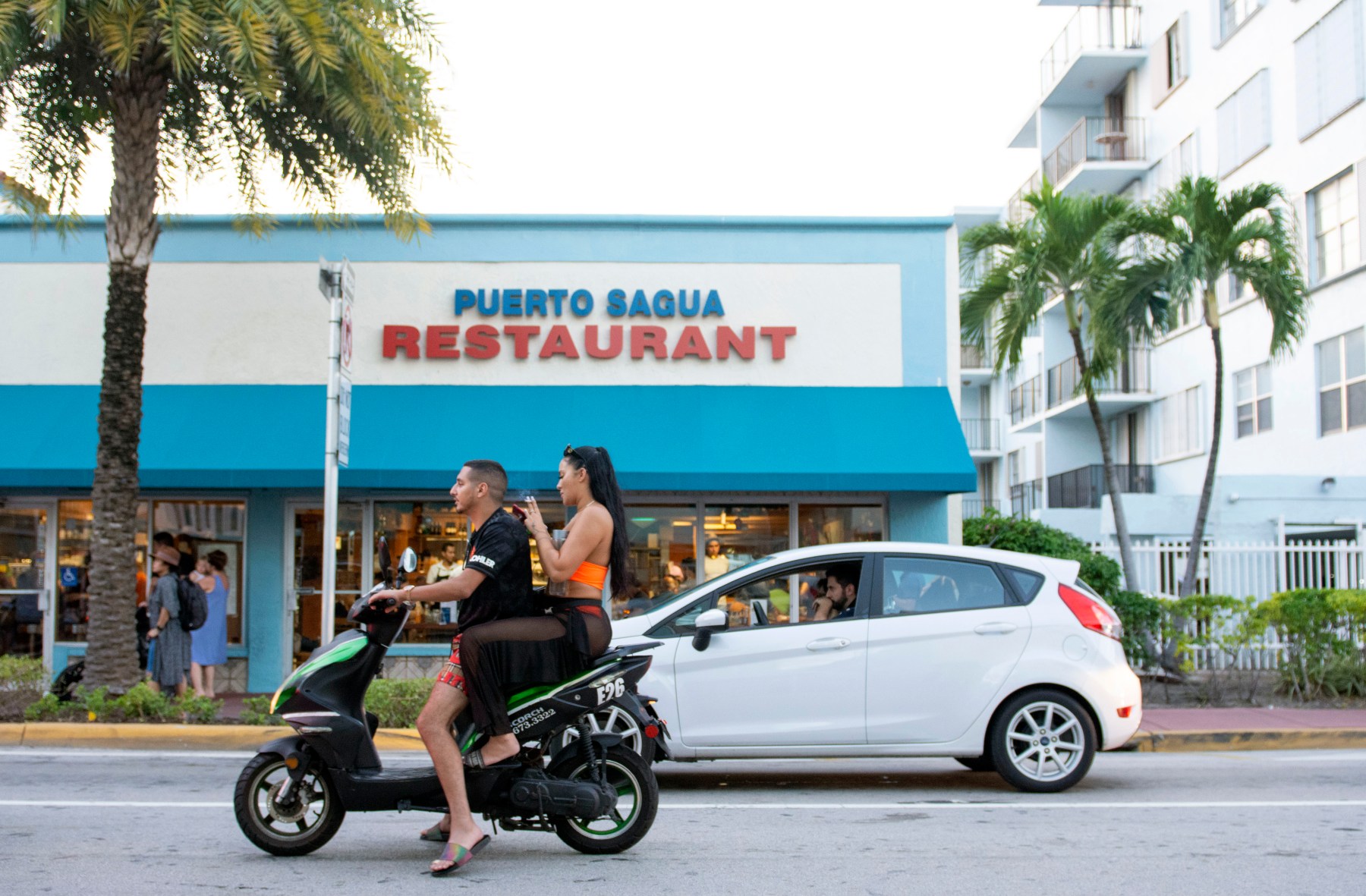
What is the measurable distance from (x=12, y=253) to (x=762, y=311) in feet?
30.3

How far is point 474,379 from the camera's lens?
1512 cm

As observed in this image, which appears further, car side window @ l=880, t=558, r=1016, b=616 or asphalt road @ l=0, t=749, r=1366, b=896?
car side window @ l=880, t=558, r=1016, b=616

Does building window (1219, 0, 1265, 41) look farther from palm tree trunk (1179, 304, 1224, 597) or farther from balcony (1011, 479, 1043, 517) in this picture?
balcony (1011, 479, 1043, 517)

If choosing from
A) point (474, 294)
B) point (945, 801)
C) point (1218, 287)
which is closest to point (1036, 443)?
point (1218, 287)

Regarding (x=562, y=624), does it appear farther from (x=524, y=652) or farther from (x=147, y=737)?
(x=147, y=737)

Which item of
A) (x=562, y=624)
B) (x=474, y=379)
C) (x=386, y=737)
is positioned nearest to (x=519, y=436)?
(x=474, y=379)

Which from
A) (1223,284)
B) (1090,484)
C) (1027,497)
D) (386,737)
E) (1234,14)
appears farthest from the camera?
(1027,497)

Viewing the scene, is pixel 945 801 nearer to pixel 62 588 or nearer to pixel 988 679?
pixel 988 679

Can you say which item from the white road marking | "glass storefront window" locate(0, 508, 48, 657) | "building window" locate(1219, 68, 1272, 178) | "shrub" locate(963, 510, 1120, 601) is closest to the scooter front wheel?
the white road marking

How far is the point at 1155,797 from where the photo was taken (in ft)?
25.4

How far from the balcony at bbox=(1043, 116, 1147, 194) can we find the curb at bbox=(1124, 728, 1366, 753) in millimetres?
21095

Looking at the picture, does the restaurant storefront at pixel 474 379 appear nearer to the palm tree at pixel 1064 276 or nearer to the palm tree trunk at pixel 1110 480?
the palm tree at pixel 1064 276

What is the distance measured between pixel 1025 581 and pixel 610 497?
3.60m

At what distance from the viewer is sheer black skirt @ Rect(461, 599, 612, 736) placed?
5.39 meters
